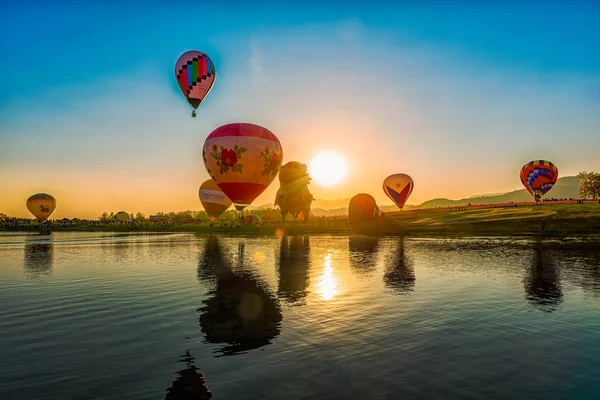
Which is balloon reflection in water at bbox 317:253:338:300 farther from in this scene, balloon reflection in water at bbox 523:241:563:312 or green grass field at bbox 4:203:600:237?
green grass field at bbox 4:203:600:237

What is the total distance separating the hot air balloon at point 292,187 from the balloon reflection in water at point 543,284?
66709mm

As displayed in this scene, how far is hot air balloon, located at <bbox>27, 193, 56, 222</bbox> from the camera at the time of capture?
484 feet

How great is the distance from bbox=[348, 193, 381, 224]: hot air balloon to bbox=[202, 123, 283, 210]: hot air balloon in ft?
104

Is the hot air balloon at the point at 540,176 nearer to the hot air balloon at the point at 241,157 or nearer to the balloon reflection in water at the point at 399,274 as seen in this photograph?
the hot air balloon at the point at 241,157

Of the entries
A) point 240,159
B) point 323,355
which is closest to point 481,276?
point 323,355

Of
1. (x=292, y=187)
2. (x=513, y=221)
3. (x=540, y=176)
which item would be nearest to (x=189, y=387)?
(x=513, y=221)

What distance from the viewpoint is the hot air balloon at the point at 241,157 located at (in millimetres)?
50219

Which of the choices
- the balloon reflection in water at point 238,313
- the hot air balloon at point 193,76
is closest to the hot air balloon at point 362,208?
the hot air balloon at point 193,76

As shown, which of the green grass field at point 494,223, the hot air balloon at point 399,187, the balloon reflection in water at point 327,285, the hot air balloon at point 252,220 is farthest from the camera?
the hot air balloon at point 252,220

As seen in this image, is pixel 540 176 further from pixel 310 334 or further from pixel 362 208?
pixel 310 334

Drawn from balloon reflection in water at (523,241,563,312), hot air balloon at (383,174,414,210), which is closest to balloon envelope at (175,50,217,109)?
balloon reflection in water at (523,241,563,312)

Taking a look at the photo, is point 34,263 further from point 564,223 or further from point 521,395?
point 564,223

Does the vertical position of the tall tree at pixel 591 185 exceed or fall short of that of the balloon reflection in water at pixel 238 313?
it exceeds it

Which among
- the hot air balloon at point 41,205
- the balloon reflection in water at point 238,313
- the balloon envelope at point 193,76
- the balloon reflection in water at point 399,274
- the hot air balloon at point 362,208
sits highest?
the balloon envelope at point 193,76
